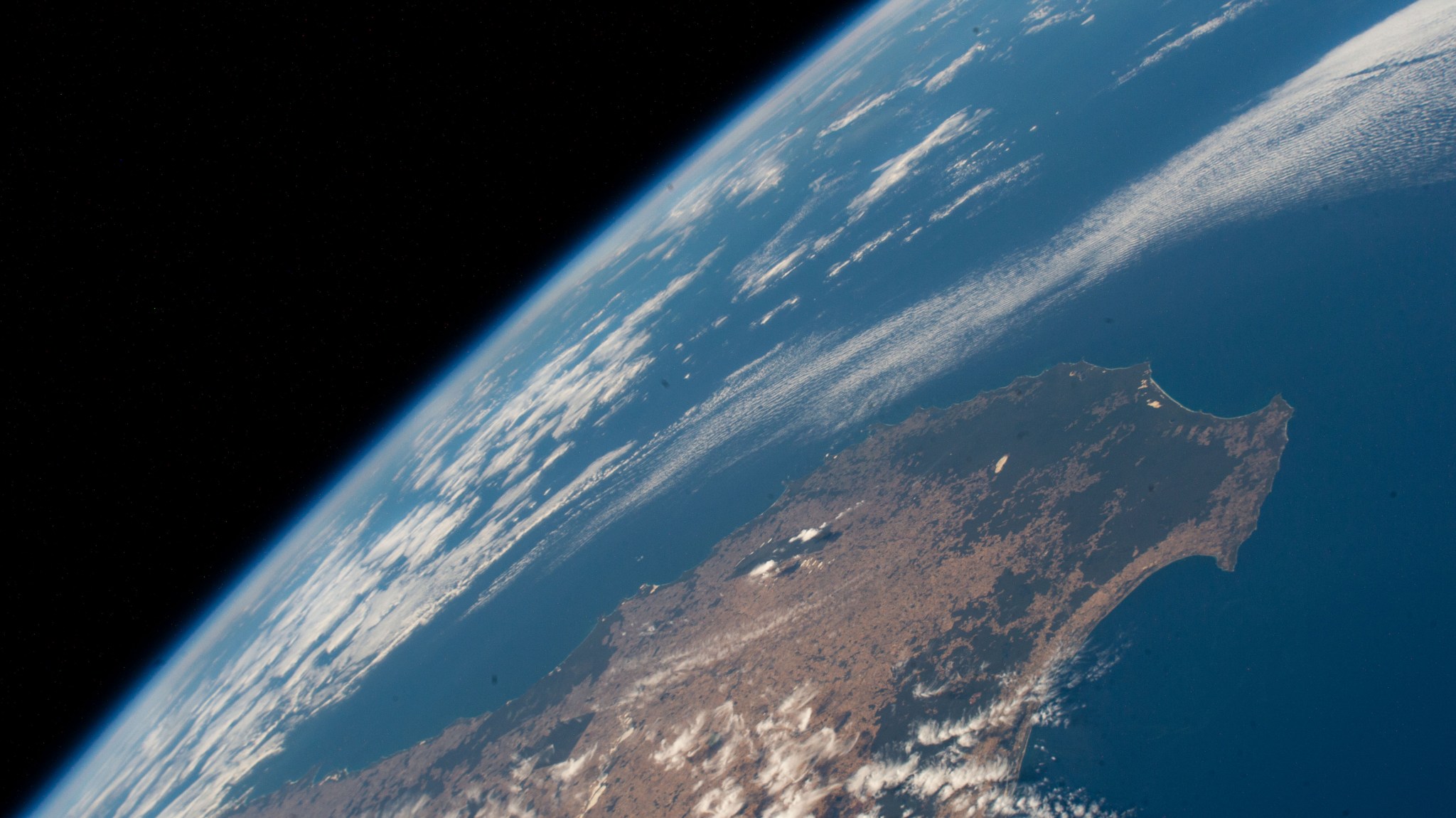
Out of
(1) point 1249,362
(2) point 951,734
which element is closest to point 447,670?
(2) point 951,734

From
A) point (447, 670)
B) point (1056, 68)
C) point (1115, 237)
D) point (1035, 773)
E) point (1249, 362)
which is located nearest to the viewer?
point (1035, 773)

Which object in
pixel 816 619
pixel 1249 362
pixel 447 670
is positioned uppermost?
pixel 447 670

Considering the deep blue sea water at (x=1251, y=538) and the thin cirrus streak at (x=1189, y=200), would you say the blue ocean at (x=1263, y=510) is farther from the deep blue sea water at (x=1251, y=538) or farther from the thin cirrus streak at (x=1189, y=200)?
the thin cirrus streak at (x=1189, y=200)

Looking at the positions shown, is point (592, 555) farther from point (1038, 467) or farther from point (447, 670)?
point (1038, 467)

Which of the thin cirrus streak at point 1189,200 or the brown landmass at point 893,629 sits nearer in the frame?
the brown landmass at point 893,629

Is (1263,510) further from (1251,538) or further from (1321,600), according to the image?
(1321,600)

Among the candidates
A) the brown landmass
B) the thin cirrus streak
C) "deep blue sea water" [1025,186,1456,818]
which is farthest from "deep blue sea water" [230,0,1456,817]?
the thin cirrus streak

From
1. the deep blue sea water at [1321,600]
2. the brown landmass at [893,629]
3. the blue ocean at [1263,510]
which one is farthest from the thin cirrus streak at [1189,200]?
the brown landmass at [893,629]

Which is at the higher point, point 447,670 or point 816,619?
point 447,670
